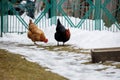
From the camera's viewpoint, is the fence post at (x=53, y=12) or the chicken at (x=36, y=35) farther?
the fence post at (x=53, y=12)

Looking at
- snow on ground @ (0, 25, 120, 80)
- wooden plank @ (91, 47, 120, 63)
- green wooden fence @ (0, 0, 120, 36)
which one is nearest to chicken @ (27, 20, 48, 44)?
snow on ground @ (0, 25, 120, 80)

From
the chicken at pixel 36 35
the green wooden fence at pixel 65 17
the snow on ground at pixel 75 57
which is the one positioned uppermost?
the green wooden fence at pixel 65 17

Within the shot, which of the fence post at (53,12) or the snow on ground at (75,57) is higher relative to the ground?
the fence post at (53,12)

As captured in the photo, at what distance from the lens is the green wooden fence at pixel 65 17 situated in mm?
20312

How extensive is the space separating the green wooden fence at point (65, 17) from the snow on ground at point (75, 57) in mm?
1811

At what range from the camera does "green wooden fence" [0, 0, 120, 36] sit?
66.6 feet

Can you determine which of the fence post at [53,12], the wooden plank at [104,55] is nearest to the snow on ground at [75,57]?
the wooden plank at [104,55]

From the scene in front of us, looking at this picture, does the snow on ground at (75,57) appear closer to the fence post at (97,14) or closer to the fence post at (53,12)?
the fence post at (53,12)

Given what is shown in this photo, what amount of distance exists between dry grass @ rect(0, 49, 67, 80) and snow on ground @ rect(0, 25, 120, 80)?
1.27ft

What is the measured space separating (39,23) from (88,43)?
7117 millimetres

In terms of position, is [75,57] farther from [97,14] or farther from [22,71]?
[97,14]

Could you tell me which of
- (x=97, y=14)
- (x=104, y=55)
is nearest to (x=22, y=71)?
(x=104, y=55)

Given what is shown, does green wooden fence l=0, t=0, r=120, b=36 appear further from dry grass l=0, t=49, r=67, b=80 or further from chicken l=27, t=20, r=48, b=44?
dry grass l=0, t=49, r=67, b=80

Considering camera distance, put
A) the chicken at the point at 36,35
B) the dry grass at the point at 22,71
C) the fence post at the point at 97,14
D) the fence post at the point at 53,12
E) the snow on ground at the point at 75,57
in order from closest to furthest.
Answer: the dry grass at the point at 22,71, the snow on ground at the point at 75,57, the chicken at the point at 36,35, the fence post at the point at 97,14, the fence post at the point at 53,12
